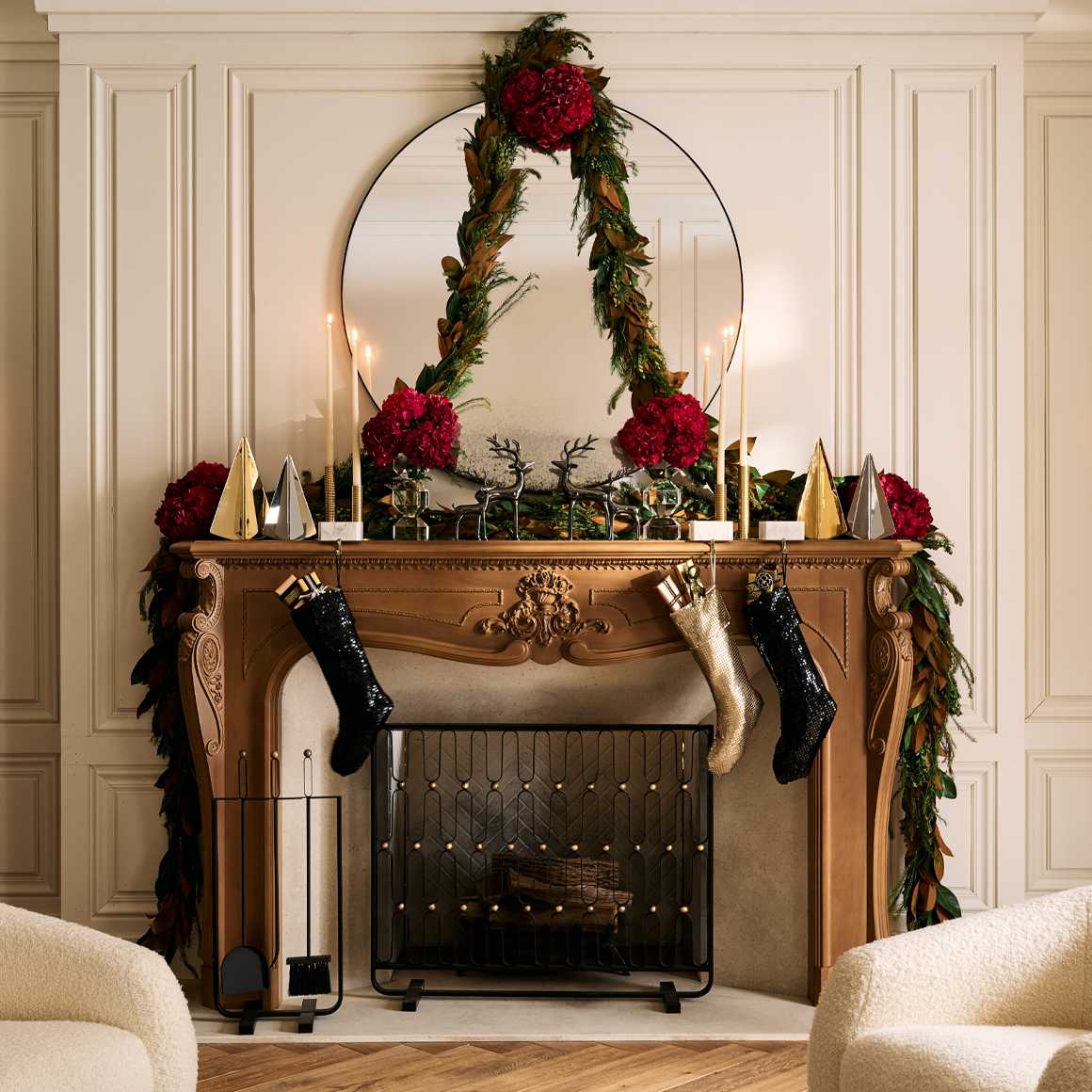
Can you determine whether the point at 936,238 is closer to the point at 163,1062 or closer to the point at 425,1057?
the point at 425,1057

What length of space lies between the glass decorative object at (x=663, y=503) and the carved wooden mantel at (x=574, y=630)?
158mm

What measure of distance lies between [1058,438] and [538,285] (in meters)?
1.65

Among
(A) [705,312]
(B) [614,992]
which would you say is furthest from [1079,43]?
(B) [614,992]

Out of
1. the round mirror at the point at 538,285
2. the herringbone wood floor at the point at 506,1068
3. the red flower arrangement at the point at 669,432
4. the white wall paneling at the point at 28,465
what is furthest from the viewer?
the white wall paneling at the point at 28,465

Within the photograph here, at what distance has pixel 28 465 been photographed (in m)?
3.33

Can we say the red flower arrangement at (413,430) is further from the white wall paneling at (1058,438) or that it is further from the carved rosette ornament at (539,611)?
the white wall paneling at (1058,438)

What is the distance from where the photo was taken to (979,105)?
3.20 m

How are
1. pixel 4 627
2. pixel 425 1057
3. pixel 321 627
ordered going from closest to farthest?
pixel 425 1057
pixel 321 627
pixel 4 627

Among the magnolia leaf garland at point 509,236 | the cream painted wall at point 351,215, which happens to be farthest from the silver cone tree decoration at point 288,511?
the magnolia leaf garland at point 509,236

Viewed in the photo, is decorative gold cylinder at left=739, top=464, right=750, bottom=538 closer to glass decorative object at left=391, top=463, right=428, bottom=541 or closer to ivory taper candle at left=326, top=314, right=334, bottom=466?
glass decorative object at left=391, top=463, right=428, bottom=541

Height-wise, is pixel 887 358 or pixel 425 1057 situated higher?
pixel 887 358

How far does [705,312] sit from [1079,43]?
1.47m

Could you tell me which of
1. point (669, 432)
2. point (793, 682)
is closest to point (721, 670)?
point (793, 682)

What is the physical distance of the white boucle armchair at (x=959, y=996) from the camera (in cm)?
164
